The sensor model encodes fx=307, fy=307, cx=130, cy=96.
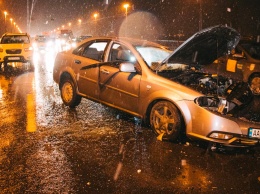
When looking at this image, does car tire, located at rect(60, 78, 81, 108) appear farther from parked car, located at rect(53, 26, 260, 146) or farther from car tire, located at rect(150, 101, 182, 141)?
car tire, located at rect(150, 101, 182, 141)

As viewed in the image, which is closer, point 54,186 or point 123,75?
point 54,186

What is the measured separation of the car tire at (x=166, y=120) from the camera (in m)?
4.77

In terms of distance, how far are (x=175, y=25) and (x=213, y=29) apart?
122 feet

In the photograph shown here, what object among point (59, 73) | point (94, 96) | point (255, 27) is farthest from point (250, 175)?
point (255, 27)

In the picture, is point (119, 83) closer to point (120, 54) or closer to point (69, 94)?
point (120, 54)

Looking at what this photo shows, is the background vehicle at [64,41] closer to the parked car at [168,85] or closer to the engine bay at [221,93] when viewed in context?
the parked car at [168,85]

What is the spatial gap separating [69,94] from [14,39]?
1082cm

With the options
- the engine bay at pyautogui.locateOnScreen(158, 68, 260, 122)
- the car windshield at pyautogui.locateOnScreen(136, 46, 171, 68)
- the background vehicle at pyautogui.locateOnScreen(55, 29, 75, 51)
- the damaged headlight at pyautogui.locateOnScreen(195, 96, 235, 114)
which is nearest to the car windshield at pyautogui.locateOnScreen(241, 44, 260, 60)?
the car windshield at pyautogui.locateOnScreen(136, 46, 171, 68)

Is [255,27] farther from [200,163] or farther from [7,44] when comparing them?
[200,163]

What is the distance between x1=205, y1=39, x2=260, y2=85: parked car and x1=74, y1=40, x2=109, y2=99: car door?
3.48 metres

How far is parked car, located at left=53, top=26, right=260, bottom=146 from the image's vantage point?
14.3 feet

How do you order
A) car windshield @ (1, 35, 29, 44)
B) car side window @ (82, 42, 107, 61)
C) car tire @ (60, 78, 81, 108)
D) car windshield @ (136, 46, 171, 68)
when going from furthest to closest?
1. car windshield @ (1, 35, 29, 44)
2. car tire @ (60, 78, 81, 108)
3. car side window @ (82, 42, 107, 61)
4. car windshield @ (136, 46, 171, 68)

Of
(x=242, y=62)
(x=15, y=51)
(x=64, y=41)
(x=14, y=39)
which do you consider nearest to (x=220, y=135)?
(x=242, y=62)

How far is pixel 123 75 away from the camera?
5.55m
